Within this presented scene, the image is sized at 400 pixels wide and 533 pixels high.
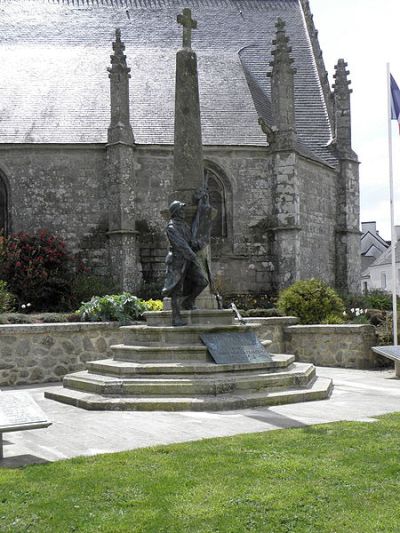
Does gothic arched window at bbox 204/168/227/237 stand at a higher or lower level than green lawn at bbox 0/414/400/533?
higher

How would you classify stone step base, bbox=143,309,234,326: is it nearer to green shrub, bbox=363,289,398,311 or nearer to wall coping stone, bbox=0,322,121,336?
wall coping stone, bbox=0,322,121,336

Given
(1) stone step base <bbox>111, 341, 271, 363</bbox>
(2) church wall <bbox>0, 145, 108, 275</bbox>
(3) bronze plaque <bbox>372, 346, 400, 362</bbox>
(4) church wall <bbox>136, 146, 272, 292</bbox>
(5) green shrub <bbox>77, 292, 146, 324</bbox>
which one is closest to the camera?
(1) stone step base <bbox>111, 341, 271, 363</bbox>

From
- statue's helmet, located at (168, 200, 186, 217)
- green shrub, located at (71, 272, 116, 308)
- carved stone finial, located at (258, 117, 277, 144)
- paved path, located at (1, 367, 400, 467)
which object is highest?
carved stone finial, located at (258, 117, 277, 144)

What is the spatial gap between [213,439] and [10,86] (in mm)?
19538

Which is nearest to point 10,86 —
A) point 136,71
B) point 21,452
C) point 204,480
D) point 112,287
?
point 136,71

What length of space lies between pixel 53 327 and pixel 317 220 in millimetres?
13183

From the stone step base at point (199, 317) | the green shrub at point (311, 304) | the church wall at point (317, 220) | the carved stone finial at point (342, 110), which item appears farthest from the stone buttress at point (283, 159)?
the stone step base at point (199, 317)

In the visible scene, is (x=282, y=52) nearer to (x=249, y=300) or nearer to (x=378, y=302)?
(x=249, y=300)

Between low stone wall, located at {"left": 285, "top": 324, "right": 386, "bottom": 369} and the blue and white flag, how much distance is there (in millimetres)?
4280

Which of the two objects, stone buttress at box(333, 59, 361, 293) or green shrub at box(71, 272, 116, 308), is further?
stone buttress at box(333, 59, 361, 293)

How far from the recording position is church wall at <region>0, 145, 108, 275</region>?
20.7 metres

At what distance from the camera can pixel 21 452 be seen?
5781 mm

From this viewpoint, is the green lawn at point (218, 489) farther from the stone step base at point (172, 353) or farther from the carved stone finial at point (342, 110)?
the carved stone finial at point (342, 110)

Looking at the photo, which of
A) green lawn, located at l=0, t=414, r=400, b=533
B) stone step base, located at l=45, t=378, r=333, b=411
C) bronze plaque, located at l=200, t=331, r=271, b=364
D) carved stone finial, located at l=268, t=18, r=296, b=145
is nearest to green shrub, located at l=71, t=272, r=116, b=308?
carved stone finial, located at l=268, t=18, r=296, b=145
